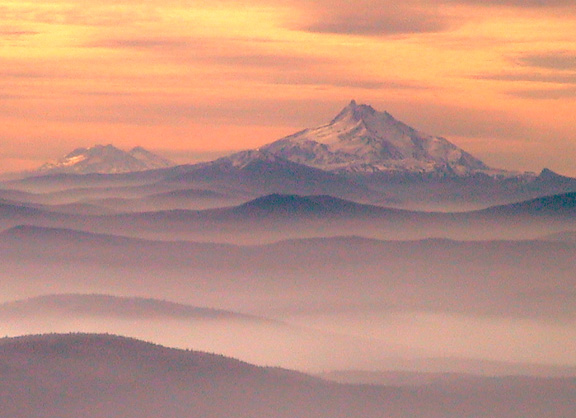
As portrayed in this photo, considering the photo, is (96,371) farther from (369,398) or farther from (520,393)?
(520,393)

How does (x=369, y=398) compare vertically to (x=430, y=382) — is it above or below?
below

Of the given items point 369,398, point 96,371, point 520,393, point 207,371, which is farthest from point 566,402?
point 96,371

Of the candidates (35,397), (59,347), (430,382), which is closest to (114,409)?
(35,397)

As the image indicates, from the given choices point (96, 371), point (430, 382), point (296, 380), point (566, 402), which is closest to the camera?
point (96, 371)

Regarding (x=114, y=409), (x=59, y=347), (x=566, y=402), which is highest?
(x=566, y=402)

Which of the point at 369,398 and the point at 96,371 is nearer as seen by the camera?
the point at 96,371

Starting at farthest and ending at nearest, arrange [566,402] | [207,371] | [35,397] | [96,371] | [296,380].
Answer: [566,402], [296,380], [207,371], [96,371], [35,397]
